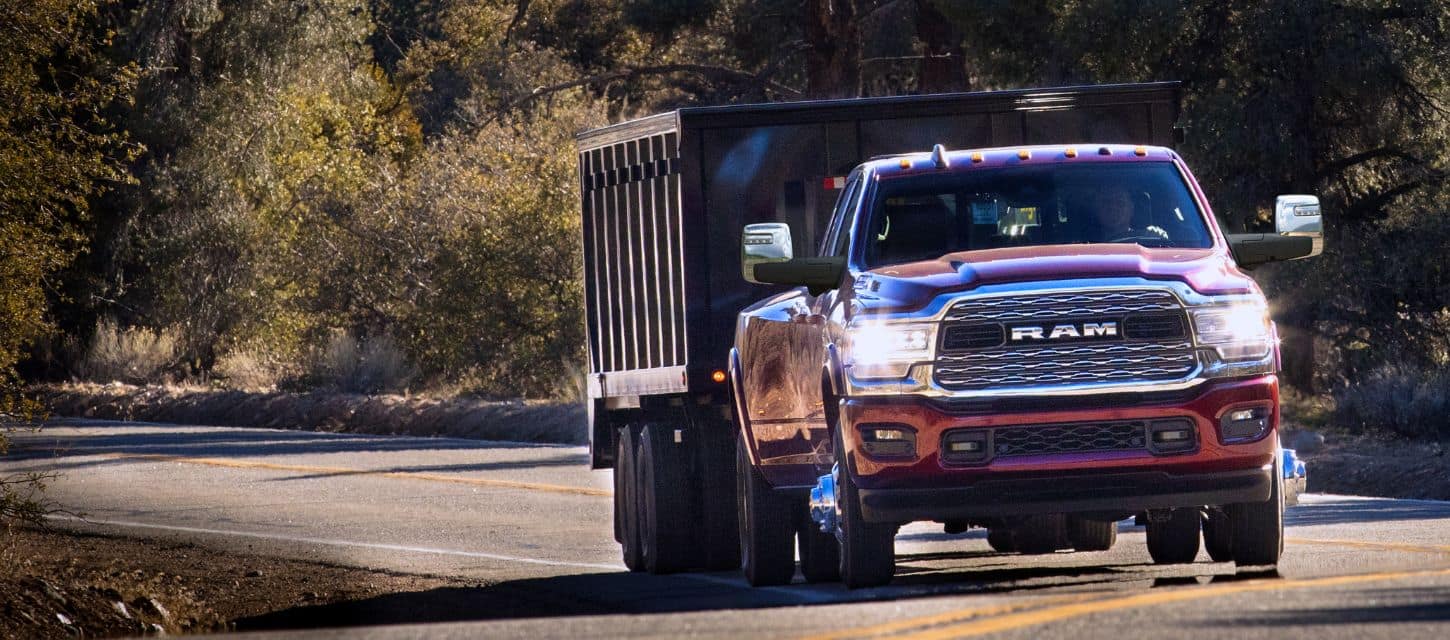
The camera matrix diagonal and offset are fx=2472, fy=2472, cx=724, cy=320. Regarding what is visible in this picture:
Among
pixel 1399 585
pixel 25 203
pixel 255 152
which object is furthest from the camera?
pixel 255 152

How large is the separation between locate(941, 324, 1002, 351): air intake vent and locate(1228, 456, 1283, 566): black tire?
5.08 feet

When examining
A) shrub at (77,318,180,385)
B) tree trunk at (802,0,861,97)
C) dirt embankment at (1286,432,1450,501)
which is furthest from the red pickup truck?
shrub at (77,318,180,385)

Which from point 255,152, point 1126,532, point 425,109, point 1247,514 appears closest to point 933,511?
point 1247,514

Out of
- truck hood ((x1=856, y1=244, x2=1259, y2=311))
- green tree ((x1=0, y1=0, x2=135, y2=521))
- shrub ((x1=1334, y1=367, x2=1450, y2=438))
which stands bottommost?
shrub ((x1=1334, y1=367, x2=1450, y2=438))

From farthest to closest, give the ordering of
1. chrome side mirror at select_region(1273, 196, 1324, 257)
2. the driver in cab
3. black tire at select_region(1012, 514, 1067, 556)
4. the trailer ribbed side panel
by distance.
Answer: the trailer ribbed side panel, black tire at select_region(1012, 514, 1067, 556), the driver in cab, chrome side mirror at select_region(1273, 196, 1324, 257)

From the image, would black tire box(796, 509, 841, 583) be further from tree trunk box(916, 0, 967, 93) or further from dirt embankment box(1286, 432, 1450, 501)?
tree trunk box(916, 0, 967, 93)

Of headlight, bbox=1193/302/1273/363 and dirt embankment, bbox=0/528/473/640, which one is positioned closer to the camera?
headlight, bbox=1193/302/1273/363

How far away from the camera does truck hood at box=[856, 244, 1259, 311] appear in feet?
35.7

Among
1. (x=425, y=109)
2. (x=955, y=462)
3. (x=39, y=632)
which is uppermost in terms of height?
(x=425, y=109)

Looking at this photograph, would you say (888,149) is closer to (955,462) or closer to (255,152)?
(955,462)

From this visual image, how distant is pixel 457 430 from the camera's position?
30.4 metres

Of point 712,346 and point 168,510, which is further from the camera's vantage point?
point 168,510

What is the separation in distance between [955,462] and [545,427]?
18.8m

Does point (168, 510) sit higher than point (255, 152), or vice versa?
point (255, 152)
